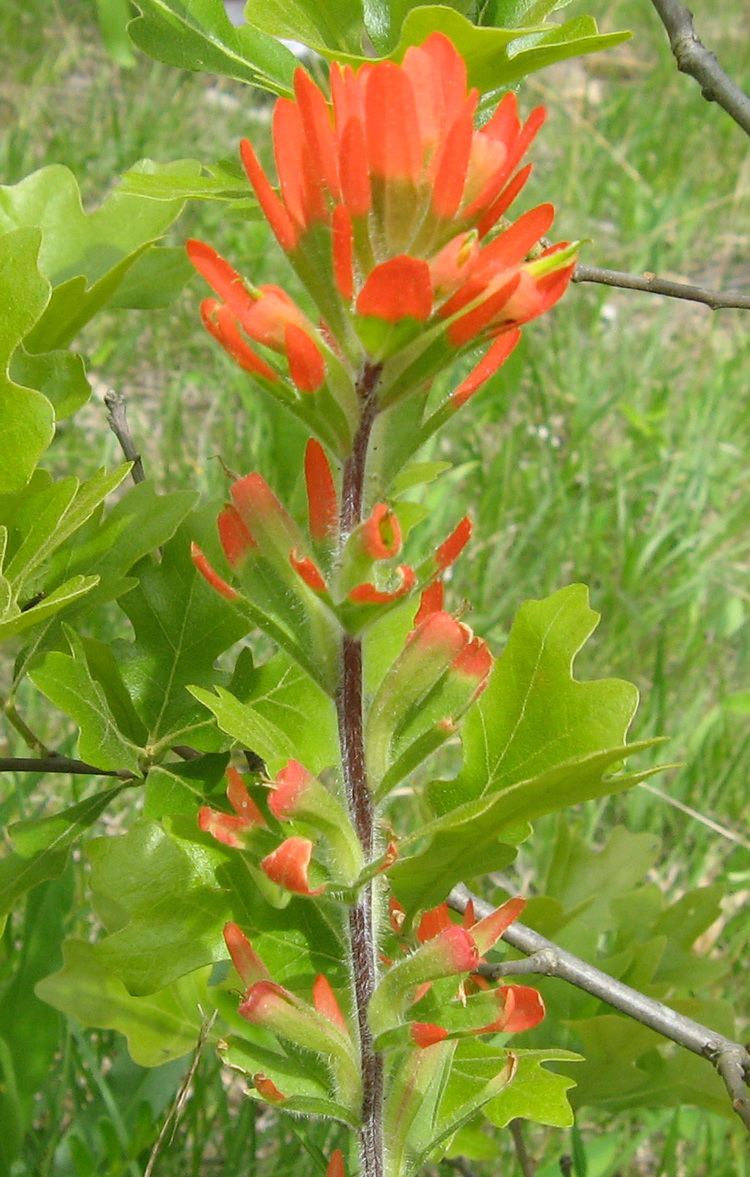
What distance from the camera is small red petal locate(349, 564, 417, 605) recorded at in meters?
0.64

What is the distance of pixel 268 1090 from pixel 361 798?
0.18 meters

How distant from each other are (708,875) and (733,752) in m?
0.24

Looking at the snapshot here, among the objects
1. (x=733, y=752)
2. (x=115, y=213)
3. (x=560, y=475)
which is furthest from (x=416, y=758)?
(x=560, y=475)

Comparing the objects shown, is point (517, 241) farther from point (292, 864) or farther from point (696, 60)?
point (696, 60)

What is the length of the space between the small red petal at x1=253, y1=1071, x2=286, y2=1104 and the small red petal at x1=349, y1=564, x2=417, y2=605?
0.97 feet

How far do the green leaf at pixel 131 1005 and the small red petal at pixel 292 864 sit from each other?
0.46m

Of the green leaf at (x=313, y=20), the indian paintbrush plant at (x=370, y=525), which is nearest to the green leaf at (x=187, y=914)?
the indian paintbrush plant at (x=370, y=525)

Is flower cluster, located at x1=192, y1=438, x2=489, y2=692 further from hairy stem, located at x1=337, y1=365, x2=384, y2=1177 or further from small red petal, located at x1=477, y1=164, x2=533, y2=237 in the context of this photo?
small red petal, located at x1=477, y1=164, x2=533, y2=237

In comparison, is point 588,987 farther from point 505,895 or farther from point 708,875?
point 708,875

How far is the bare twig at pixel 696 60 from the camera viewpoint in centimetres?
108

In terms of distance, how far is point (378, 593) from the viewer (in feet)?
2.10

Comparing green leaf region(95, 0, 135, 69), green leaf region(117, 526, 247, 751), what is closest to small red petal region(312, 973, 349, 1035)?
green leaf region(117, 526, 247, 751)

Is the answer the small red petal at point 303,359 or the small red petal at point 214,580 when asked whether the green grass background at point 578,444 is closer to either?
the small red petal at point 214,580

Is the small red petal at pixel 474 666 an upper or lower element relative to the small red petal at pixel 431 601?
lower
